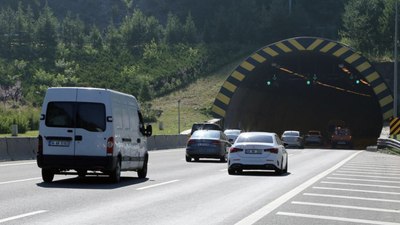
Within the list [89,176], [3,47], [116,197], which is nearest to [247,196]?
[116,197]

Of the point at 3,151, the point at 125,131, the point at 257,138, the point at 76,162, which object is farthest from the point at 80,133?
the point at 3,151

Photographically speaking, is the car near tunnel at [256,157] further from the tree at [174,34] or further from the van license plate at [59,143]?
the tree at [174,34]

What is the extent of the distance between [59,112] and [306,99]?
71.0 meters

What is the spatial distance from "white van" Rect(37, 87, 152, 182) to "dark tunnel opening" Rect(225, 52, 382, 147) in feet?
155

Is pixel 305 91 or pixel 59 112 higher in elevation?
pixel 305 91

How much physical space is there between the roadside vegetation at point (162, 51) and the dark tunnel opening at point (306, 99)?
6293 millimetres

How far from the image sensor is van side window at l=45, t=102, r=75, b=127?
20.7 meters

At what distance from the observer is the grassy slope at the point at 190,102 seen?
8019cm

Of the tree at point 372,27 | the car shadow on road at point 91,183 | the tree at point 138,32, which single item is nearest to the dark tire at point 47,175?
the car shadow on road at point 91,183

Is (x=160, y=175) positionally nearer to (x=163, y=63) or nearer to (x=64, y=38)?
(x=163, y=63)

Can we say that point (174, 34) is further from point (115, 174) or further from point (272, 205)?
point (272, 205)

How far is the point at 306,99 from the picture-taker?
90188 millimetres

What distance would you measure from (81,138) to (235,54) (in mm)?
99681

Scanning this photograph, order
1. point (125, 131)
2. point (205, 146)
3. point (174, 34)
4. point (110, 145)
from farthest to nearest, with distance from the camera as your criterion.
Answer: point (174, 34)
point (205, 146)
point (125, 131)
point (110, 145)
